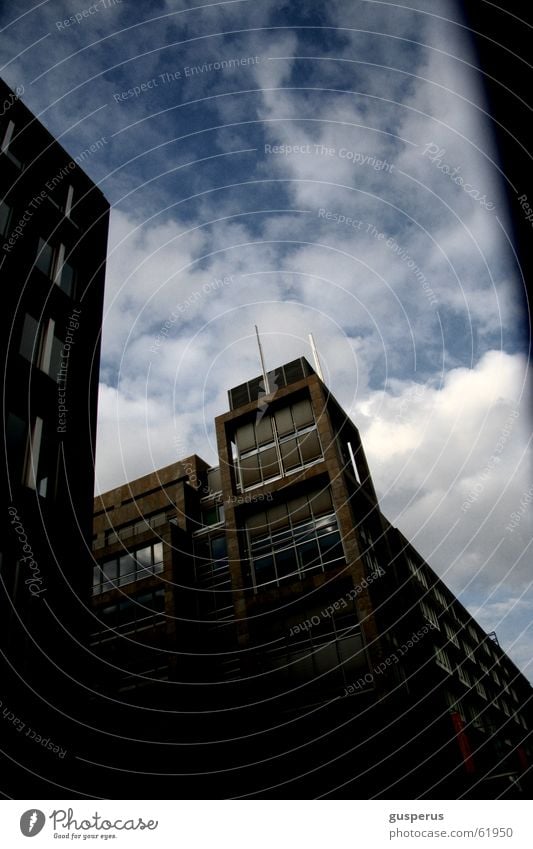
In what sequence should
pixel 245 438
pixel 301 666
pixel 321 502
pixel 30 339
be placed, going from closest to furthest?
pixel 30 339 → pixel 301 666 → pixel 321 502 → pixel 245 438

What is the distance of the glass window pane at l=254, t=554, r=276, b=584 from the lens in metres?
30.5

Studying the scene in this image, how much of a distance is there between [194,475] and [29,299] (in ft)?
80.8

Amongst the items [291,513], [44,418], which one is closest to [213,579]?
[291,513]

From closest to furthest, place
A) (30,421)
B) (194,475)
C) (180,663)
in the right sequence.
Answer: (30,421), (180,663), (194,475)

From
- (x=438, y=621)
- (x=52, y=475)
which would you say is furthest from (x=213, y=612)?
(x=438, y=621)

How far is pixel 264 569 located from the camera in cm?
3095

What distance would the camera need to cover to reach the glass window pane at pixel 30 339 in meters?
16.5

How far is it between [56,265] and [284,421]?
18937mm

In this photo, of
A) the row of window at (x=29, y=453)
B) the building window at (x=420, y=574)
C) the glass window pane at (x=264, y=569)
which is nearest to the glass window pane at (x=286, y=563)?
the glass window pane at (x=264, y=569)

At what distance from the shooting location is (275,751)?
22.8 metres

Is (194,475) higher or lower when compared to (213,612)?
higher

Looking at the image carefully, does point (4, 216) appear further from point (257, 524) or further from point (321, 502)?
point (257, 524)
